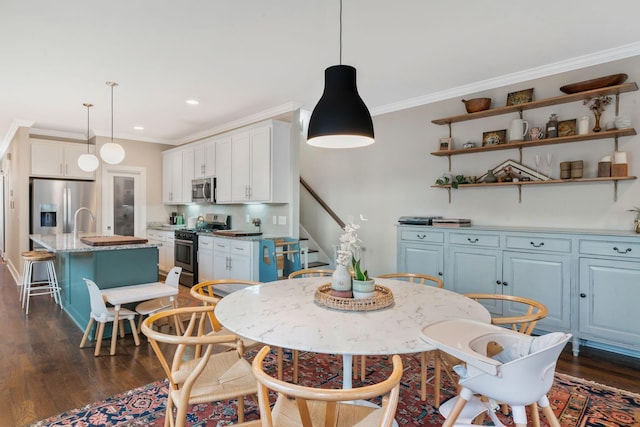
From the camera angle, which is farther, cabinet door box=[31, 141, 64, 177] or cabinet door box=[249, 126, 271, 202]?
cabinet door box=[31, 141, 64, 177]

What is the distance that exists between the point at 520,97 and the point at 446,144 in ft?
2.79

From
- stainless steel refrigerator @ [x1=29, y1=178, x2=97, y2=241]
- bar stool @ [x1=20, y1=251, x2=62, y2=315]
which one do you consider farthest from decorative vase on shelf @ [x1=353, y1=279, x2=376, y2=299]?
stainless steel refrigerator @ [x1=29, y1=178, x2=97, y2=241]

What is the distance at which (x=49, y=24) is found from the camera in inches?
106

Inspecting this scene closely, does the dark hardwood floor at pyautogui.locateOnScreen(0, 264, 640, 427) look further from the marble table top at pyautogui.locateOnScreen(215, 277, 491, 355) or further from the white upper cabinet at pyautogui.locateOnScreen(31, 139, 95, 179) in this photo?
the white upper cabinet at pyautogui.locateOnScreen(31, 139, 95, 179)

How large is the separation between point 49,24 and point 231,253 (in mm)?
2952

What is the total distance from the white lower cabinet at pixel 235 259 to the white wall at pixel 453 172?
1.51m

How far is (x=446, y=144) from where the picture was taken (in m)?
4.14

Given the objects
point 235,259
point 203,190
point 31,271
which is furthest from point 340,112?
point 31,271

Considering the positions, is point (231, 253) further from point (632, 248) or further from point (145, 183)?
point (632, 248)

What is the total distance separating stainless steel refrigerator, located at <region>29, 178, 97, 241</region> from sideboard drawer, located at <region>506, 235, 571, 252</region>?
6.28 meters

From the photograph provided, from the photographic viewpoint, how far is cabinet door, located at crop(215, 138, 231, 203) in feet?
17.6

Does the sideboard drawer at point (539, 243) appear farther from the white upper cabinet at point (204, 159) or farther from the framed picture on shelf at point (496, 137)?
the white upper cabinet at point (204, 159)

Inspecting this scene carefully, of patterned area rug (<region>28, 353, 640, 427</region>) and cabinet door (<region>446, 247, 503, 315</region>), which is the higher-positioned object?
cabinet door (<region>446, 247, 503, 315</region>)

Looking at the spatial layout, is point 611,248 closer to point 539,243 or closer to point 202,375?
point 539,243
